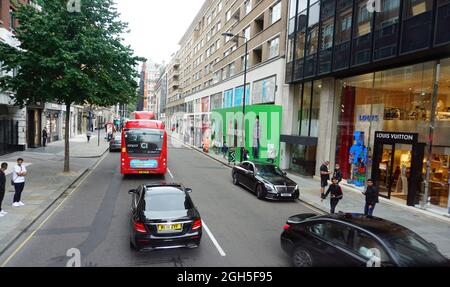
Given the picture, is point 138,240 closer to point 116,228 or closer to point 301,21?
point 116,228

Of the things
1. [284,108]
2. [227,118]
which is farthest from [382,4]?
[227,118]

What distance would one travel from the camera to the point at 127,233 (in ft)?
28.6

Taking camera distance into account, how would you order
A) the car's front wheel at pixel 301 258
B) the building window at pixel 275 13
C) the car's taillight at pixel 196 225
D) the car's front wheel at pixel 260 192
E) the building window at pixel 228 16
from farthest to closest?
the building window at pixel 228 16, the building window at pixel 275 13, the car's front wheel at pixel 260 192, the car's taillight at pixel 196 225, the car's front wheel at pixel 301 258

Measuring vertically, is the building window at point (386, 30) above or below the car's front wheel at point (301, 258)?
above

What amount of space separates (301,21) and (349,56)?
21.8 feet

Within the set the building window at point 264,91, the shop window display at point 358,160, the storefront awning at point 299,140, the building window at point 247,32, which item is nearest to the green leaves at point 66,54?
the storefront awning at point 299,140

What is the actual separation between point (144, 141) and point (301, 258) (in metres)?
11.7

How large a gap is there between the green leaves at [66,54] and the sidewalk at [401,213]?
11.3 m

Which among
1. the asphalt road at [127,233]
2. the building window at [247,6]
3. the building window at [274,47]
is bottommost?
the asphalt road at [127,233]

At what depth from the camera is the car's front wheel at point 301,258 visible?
6485mm

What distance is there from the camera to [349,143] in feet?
59.0

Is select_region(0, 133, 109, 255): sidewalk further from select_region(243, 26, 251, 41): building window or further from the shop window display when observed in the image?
select_region(243, 26, 251, 41): building window

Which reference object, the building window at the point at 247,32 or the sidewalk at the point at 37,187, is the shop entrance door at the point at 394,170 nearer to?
the sidewalk at the point at 37,187

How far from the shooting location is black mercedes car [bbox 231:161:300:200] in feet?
44.5
